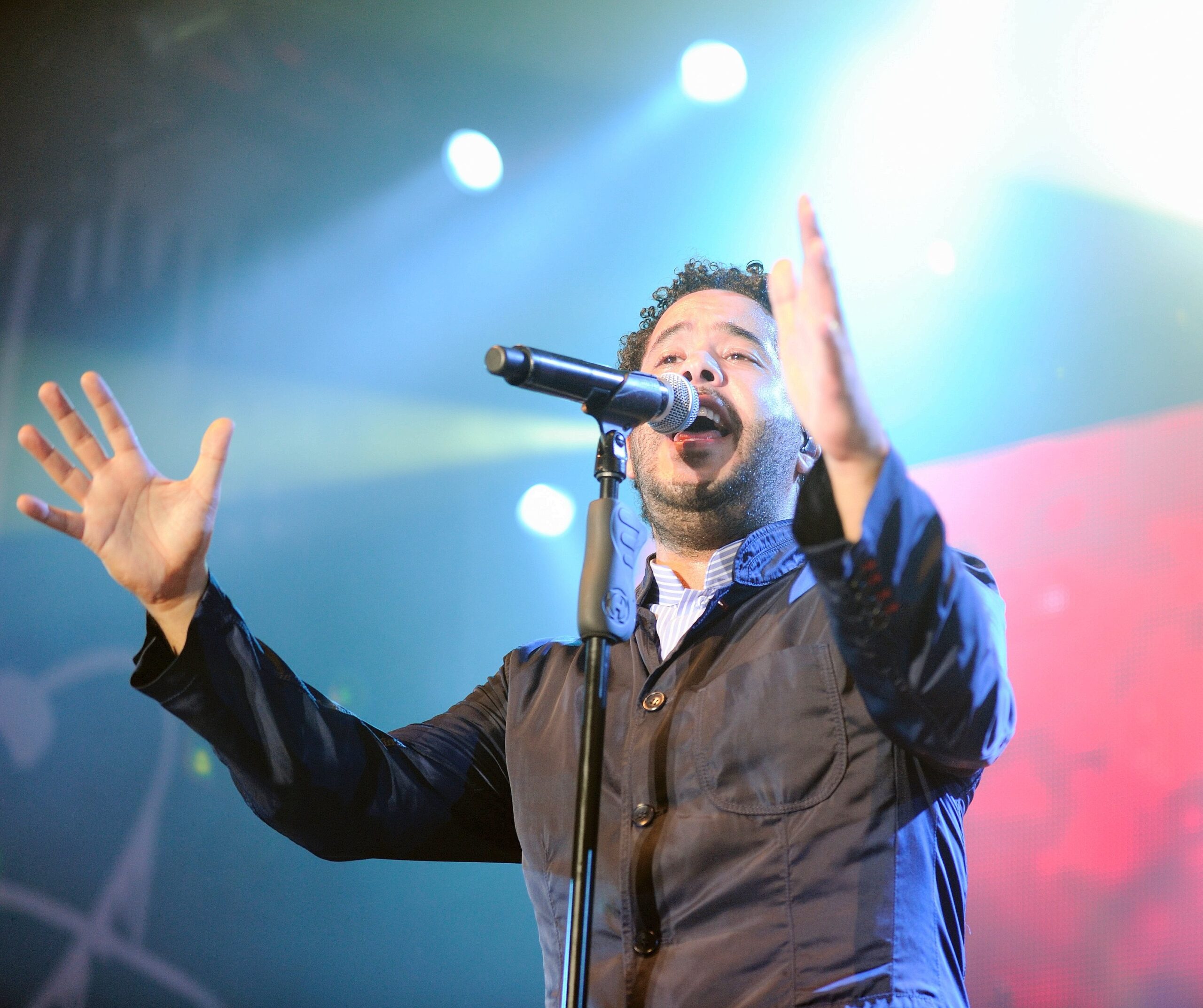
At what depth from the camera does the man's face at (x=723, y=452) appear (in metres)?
1.96

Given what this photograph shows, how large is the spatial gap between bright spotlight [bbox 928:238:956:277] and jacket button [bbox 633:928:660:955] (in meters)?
2.38

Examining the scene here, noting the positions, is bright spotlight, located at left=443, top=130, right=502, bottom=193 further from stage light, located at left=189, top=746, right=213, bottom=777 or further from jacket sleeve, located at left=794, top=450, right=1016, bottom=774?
jacket sleeve, located at left=794, top=450, right=1016, bottom=774

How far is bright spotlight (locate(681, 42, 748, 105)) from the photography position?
11.5 feet

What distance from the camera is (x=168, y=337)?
12.2 feet

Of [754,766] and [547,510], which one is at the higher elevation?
[547,510]

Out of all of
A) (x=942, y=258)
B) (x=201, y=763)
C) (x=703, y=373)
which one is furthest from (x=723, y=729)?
(x=201, y=763)

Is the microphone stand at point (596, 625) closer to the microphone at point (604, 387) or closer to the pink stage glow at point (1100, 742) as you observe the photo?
the microphone at point (604, 387)

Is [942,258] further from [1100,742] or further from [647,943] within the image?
[647,943]

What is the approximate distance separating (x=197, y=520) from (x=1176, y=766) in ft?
7.12

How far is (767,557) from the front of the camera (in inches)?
70.5

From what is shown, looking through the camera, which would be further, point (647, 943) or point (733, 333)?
point (733, 333)

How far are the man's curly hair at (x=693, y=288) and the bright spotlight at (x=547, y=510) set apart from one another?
0.66m

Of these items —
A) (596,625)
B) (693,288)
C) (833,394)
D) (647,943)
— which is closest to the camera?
(833,394)

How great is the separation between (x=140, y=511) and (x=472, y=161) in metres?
2.73
